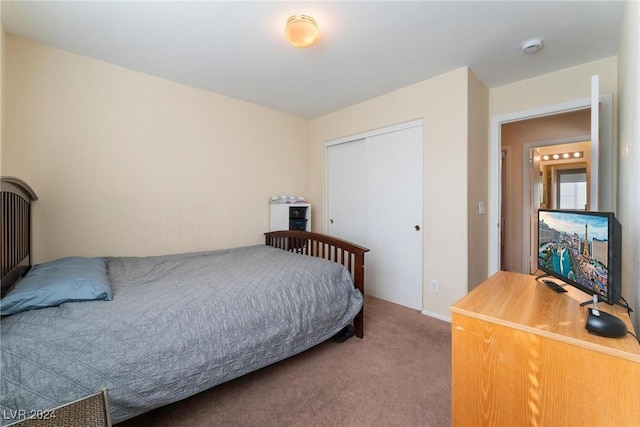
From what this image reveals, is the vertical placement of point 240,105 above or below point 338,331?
above

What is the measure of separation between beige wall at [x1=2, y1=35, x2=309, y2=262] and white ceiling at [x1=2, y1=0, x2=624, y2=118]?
8.9 inches

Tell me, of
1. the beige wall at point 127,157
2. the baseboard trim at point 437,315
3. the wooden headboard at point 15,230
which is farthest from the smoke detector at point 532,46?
the wooden headboard at point 15,230

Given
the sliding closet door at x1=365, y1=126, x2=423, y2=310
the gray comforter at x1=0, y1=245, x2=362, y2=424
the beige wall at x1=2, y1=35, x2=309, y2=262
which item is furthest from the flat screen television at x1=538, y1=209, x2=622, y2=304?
the beige wall at x1=2, y1=35, x2=309, y2=262

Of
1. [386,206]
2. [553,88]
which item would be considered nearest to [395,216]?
[386,206]

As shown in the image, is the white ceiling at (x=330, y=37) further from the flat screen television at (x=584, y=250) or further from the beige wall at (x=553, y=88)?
the flat screen television at (x=584, y=250)

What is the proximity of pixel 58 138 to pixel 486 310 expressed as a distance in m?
3.08

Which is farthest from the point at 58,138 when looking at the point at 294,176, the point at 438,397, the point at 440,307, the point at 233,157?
the point at 440,307

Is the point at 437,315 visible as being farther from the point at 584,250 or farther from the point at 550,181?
the point at 550,181

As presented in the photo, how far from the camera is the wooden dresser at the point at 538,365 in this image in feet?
2.63

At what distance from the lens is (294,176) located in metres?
3.72

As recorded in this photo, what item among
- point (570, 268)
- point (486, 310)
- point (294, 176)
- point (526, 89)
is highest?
point (526, 89)

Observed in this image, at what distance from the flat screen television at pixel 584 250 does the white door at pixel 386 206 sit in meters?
1.39

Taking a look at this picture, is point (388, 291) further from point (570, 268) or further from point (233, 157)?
point (233, 157)

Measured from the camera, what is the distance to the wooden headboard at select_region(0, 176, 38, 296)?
137 centimetres
